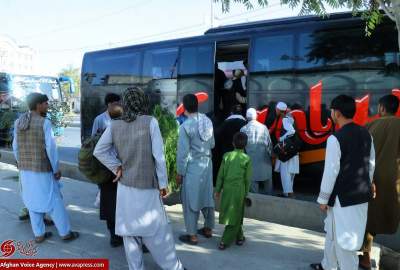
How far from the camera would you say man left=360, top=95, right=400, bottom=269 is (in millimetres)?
3947

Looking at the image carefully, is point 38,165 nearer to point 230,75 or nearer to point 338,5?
point 338,5

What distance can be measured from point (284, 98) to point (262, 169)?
4.44 ft

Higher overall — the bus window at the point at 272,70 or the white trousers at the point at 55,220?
the bus window at the point at 272,70

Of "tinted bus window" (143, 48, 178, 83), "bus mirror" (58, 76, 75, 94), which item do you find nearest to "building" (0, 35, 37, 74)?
"bus mirror" (58, 76, 75, 94)

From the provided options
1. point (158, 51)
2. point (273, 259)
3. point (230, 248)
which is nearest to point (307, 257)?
point (273, 259)

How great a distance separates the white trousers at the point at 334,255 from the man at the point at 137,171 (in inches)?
56.0

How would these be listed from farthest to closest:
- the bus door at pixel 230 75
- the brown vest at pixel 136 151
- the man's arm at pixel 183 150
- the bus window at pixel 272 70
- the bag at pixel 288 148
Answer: the bus door at pixel 230 75 → the bus window at pixel 272 70 → the bag at pixel 288 148 → the man's arm at pixel 183 150 → the brown vest at pixel 136 151

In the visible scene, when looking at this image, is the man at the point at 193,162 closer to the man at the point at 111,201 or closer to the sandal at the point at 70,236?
the man at the point at 111,201

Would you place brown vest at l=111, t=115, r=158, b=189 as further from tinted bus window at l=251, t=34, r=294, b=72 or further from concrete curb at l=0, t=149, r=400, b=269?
tinted bus window at l=251, t=34, r=294, b=72

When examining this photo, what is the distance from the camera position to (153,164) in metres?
3.56

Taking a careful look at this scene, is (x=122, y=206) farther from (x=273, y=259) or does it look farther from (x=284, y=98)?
(x=284, y=98)

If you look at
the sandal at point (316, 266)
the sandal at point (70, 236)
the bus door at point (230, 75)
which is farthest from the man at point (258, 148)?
the sandal at point (70, 236)
